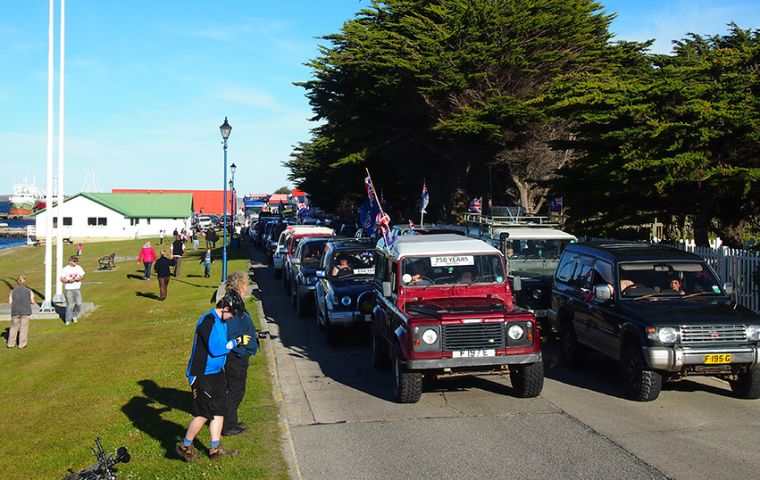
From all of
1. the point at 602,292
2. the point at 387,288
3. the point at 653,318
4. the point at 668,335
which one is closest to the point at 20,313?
the point at 387,288

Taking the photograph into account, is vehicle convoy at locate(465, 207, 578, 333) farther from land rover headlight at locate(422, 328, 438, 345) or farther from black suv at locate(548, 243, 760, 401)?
land rover headlight at locate(422, 328, 438, 345)

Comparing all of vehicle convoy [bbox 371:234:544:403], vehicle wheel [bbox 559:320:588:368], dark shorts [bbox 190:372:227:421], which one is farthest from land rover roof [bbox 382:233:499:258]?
dark shorts [bbox 190:372:227:421]

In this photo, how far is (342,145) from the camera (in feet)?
129

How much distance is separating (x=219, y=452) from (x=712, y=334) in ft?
20.4

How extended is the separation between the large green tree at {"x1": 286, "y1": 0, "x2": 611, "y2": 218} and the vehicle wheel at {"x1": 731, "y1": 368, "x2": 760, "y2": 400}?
19175 mm

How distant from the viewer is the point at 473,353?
9.42 metres

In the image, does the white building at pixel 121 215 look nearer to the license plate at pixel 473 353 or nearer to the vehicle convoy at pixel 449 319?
the vehicle convoy at pixel 449 319

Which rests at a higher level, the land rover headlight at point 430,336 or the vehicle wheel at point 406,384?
the land rover headlight at point 430,336

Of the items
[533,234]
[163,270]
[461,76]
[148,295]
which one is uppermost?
[461,76]

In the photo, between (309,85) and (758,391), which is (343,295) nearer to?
(758,391)

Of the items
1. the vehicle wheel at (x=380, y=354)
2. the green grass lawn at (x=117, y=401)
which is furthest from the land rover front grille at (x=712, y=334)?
the green grass lawn at (x=117, y=401)

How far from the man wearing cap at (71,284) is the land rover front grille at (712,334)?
15592mm

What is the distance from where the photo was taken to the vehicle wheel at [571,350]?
12.2 meters

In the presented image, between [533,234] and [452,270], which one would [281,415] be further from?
[533,234]
